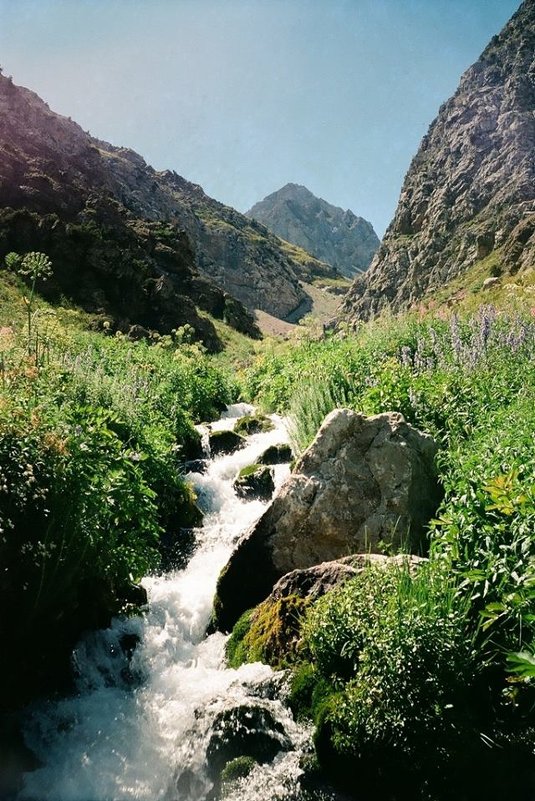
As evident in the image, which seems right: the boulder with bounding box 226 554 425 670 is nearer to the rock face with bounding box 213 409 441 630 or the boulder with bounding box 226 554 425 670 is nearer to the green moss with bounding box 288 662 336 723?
the green moss with bounding box 288 662 336 723

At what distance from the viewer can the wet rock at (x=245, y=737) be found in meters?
4.80

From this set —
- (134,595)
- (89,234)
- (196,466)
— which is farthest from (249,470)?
(89,234)

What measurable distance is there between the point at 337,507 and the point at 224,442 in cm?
775

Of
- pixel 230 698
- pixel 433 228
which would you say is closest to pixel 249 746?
pixel 230 698

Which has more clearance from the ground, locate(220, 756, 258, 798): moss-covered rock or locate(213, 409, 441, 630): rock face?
locate(213, 409, 441, 630): rock face

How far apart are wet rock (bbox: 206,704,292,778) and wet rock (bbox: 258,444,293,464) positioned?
25.9ft

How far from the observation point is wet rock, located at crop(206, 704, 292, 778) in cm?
480

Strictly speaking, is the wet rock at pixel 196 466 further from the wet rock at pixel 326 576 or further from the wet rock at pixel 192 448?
the wet rock at pixel 326 576

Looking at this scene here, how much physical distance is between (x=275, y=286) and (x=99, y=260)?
254ft

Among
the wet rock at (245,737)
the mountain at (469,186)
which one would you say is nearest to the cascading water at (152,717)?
the wet rock at (245,737)

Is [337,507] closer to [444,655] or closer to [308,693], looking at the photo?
→ [308,693]

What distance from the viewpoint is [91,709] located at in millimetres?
5750

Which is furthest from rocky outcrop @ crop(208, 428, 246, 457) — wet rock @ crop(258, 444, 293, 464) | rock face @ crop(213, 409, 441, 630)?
rock face @ crop(213, 409, 441, 630)

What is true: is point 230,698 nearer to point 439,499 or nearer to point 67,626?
point 67,626
